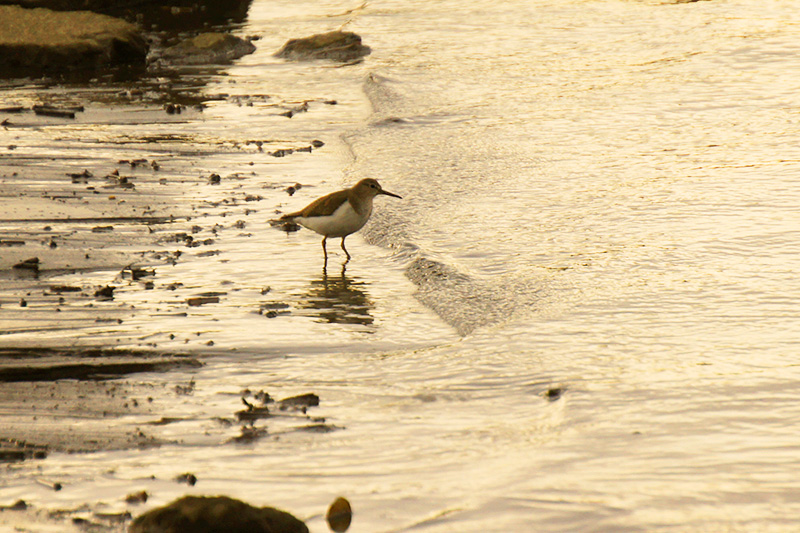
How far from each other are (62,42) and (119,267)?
10.3m

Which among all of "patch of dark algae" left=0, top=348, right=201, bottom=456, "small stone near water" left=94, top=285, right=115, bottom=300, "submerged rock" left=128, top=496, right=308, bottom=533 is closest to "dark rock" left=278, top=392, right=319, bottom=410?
"patch of dark algae" left=0, top=348, right=201, bottom=456

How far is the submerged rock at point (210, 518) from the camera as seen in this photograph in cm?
360

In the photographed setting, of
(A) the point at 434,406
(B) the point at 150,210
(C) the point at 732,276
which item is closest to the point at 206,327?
(A) the point at 434,406

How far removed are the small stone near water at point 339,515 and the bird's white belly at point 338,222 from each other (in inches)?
162

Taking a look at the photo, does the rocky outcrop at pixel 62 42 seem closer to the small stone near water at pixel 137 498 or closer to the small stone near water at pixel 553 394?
the small stone near water at pixel 553 394

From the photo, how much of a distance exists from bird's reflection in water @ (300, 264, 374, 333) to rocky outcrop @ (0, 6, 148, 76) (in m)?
10.5

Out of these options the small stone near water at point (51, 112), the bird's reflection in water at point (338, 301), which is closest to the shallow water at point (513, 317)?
the bird's reflection in water at point (338, 301)

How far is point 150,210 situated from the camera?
8859 mm

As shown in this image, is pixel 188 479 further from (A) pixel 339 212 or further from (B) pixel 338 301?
(A) pixel 339 212

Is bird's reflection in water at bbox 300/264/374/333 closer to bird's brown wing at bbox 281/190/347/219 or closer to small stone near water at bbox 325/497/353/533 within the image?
bird's brown wing at bbox 281/190/347/219

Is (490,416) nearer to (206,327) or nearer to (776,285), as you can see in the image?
(206,327)

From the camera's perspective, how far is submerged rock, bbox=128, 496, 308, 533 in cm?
360

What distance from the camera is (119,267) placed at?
24.2ft

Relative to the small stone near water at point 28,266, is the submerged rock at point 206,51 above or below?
below
